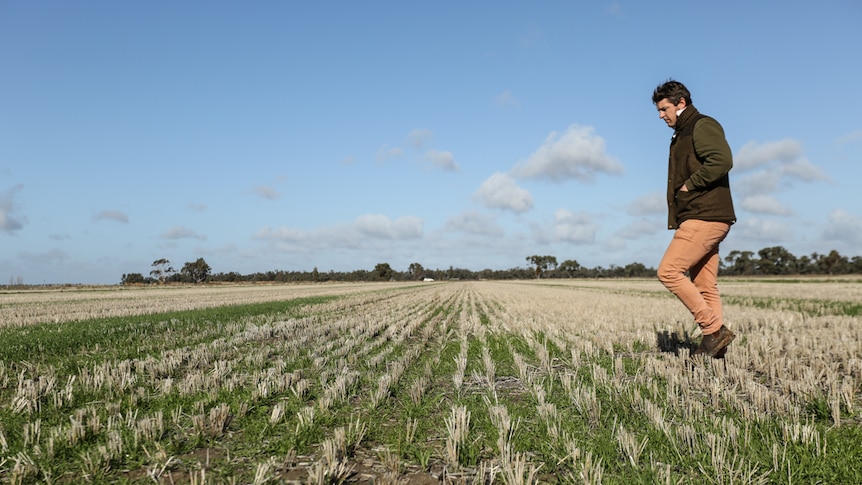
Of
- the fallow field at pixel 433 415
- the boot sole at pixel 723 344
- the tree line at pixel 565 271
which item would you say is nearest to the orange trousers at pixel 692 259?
the boot sole at pixel 723 344

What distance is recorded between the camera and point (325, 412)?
11.9ft

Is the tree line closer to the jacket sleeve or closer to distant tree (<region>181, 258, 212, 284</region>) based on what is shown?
distant tree (<region>181, 258, 212, 284</region>)

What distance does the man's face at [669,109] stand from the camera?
539cm

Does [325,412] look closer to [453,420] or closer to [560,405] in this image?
[453,420]

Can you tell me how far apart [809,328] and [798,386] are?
5.96 meters

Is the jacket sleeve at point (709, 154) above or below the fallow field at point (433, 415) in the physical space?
above

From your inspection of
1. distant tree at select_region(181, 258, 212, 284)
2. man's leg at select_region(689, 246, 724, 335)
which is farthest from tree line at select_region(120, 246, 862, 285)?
man's leg at select_region(689, 246, 724, 335)

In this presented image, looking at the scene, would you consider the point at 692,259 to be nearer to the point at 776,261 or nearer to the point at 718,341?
the point at 718,341

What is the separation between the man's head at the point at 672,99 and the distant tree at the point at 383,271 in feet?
513

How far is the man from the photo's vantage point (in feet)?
15.9

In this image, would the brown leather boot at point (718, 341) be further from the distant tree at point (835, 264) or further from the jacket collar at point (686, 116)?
the distant tree at point (835, 264)

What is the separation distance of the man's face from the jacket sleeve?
17.4 inches

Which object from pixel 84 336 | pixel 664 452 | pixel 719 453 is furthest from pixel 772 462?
pixel 84 336

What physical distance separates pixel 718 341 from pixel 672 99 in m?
2.95
